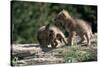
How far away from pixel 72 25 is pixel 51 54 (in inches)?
18.6

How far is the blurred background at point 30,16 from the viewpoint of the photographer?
254cm

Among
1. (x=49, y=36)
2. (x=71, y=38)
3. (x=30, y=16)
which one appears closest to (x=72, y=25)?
(x=71, y=38)

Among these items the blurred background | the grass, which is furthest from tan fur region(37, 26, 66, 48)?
the grass

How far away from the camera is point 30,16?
2.62 meters

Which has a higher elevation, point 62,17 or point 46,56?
point 62,17

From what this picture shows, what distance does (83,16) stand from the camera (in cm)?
291

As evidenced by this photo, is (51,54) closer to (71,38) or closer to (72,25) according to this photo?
(71,38)

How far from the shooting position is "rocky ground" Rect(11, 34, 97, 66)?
8.42ft

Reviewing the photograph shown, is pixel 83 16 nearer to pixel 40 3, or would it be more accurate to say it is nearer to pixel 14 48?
pixel 40 3

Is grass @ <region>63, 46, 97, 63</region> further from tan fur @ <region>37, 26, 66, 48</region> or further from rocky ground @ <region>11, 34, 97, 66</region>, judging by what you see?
tan fur @ <region>37, 26, 66, 48</region>

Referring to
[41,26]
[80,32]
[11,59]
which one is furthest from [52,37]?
[11,59]

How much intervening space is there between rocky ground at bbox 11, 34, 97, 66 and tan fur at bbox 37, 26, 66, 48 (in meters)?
0.07

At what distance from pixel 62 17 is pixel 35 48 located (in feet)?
1.74

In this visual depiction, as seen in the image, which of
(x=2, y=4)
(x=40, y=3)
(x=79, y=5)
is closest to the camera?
(x=2, y=4)
